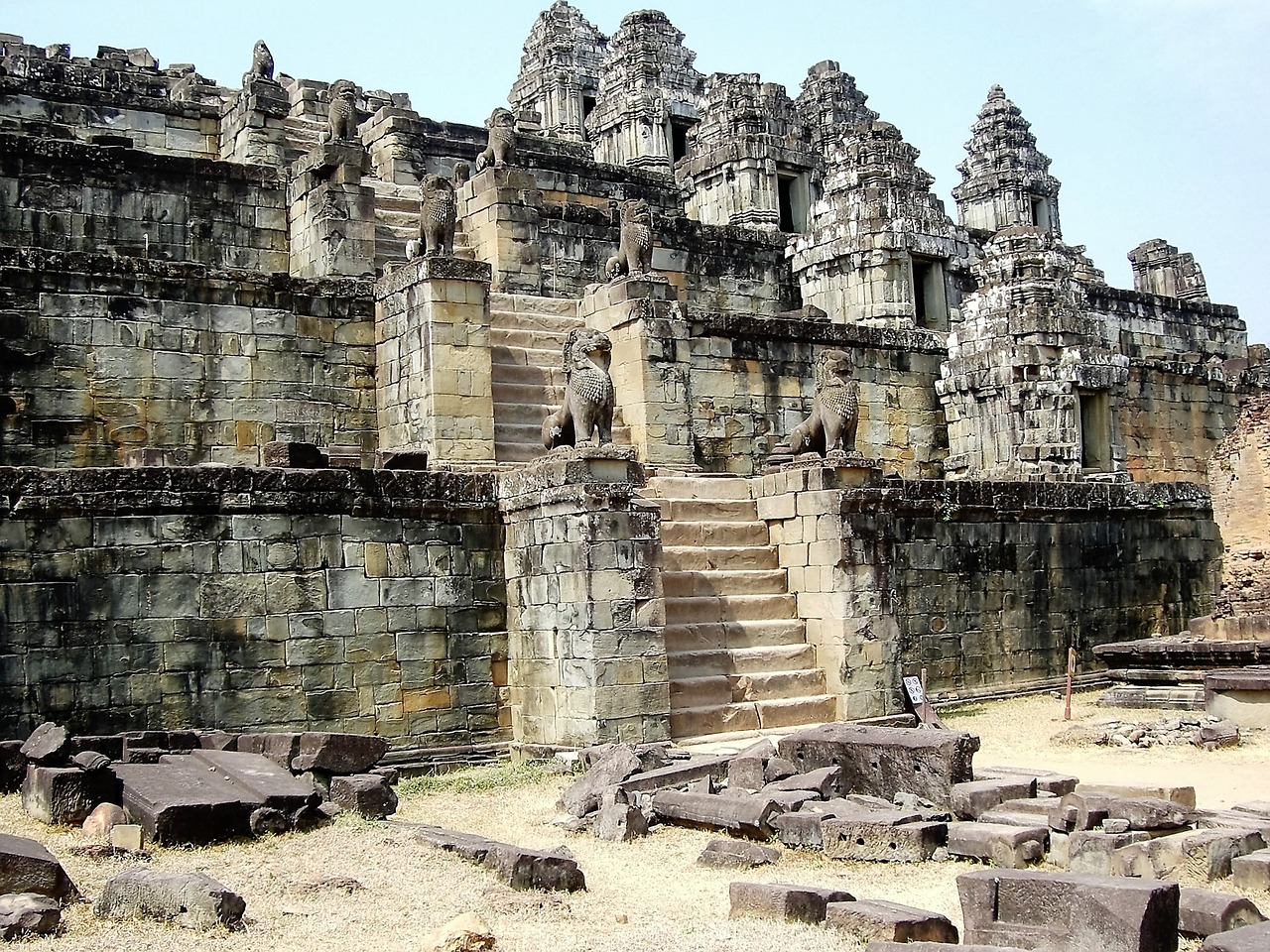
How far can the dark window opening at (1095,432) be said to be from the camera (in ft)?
73.7

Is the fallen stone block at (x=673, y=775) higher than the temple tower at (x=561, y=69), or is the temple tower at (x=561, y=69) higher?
the temple tower at (x=561, y=69)

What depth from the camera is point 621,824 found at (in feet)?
34.0

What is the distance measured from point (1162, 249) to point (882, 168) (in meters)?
15.9

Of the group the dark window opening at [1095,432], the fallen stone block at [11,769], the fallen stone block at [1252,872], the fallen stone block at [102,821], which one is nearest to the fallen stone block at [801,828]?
the fallen stone block at [1252,872]

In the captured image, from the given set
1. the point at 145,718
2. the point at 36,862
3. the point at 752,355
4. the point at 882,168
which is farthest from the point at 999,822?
the point at 882,168

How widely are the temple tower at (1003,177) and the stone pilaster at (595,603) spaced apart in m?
28.8

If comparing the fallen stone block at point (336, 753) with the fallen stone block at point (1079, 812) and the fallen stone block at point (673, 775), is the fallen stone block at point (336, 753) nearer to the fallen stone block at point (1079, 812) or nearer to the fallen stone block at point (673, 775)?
the fallen stone block at point (673, 775)

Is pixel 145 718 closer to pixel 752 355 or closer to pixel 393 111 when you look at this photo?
pixel 752 355

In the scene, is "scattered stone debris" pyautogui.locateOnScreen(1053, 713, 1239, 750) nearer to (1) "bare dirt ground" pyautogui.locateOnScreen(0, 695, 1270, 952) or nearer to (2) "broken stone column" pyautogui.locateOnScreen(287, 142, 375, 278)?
(1) "bare dirt ground" pyautogui.locateOnScreen(0, 695, 1270, 952)

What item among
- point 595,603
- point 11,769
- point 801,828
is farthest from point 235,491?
point 801,828

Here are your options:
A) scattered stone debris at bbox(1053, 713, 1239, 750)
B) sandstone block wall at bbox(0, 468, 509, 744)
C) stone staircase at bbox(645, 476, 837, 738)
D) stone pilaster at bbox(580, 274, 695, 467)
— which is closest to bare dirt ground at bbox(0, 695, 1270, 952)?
sandstone block wall at bbox(0, 468, 509, 744)

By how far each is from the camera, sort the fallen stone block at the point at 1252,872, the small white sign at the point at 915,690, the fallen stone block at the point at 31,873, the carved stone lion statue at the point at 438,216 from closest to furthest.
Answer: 1. the fallen stone block at the point at 31,873
2. the fallen stone block at the point at 1252,872
3. the small white sign at the point at 915,690
4. the carved stone lion statue at the point at 438,216

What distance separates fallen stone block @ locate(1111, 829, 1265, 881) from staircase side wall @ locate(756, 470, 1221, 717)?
6.21 m

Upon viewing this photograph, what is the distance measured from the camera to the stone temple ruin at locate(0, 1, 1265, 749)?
1280cm
